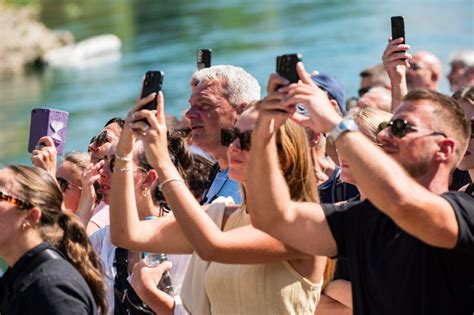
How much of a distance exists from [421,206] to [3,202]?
1.46 meters

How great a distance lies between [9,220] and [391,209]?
136 centimetres

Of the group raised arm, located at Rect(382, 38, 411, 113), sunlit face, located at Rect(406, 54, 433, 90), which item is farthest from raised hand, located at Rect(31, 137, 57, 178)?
sunlit face, located at Rect(406, 54, 433, 90)

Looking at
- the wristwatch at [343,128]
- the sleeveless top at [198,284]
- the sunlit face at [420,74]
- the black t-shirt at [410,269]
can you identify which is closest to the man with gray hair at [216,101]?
the sleeveless top at [198,284]

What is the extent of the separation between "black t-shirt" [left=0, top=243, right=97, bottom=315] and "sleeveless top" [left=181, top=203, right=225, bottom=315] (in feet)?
1.63

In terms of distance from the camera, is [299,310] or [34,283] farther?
[299,310]

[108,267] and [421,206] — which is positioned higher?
[421,206]

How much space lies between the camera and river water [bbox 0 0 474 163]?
58.2 feet

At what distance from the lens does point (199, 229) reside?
346 centimetres

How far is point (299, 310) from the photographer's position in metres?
3.68

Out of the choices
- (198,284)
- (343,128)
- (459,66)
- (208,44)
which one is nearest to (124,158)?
(198,284)

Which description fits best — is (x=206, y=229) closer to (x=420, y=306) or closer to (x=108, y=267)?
(x=420, y=306)

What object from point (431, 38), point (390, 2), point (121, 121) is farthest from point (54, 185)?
point (390, 2)

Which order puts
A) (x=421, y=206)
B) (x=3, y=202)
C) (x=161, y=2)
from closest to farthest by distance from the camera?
1. (x=421, y=206)
2. (x=3, y=202)
3. (x=161, y=2)

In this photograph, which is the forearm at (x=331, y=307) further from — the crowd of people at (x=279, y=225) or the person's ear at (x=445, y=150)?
the person's ear at (x=445, y=150)
